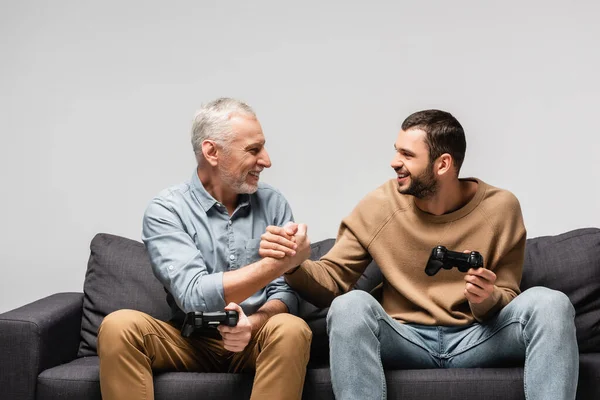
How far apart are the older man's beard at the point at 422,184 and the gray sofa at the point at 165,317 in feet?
1.45

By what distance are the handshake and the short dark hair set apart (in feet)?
1.68

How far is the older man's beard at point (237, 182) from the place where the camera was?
9.23 ft

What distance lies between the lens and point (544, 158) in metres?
3.55

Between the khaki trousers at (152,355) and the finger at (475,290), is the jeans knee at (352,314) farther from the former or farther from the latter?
the finger at (475,290)

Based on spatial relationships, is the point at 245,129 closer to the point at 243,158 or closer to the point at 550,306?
the point at 243,158

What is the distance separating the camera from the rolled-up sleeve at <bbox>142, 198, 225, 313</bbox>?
2.60 meters

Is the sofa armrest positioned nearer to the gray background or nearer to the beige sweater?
the beige sweater

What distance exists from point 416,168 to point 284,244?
1.70 ft

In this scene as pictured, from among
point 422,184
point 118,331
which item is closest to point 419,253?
point 422,184

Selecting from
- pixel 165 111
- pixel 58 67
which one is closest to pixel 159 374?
pixel 165 111

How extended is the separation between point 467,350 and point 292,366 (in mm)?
561

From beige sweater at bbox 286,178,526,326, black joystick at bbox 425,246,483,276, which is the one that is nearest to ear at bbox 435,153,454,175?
beige sweater at bbox 286,178,526,326

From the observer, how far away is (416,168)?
2840 millimetres

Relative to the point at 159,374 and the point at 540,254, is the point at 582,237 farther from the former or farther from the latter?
the point at 159,374
